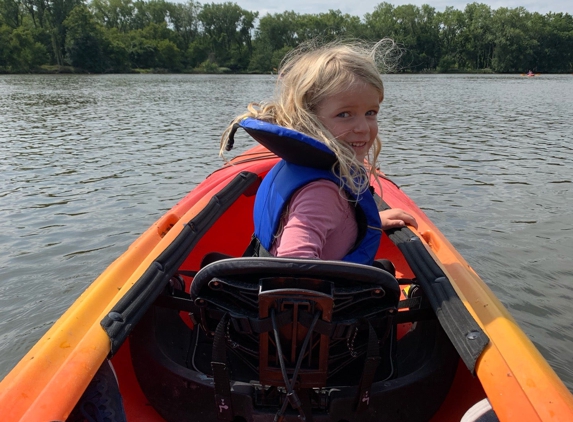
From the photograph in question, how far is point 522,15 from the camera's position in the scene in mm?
80625

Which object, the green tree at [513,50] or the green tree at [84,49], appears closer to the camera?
the green tree at [84,49]

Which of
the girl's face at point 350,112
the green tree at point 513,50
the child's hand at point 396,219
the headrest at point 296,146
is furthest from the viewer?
the green tree at point 513,50

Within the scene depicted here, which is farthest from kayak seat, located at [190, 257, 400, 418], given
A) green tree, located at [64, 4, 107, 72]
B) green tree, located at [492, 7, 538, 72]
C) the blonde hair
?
green tree, located at [492, 7, 538, 72]

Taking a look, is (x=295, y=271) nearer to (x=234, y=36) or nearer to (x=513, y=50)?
(x=513, y=50)

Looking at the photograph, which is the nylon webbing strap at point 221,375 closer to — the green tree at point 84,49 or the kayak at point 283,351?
the kayak at point 283,351

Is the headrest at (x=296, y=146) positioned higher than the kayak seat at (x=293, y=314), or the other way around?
the headrest at (x=296, y=146)

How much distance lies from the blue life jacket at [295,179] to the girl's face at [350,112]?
0.59 feet

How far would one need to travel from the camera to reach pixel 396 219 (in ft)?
8.87

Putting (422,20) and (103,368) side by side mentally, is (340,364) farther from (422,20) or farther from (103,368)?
(422,20)

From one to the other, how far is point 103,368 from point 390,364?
1158 mm

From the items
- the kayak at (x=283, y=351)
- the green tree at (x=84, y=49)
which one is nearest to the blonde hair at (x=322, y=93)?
the kayak at (x=283, y=351)

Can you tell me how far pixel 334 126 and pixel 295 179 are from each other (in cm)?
28

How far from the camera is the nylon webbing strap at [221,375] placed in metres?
1.70

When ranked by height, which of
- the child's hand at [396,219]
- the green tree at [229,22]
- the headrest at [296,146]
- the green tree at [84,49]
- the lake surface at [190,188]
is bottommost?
the lake surface at [190,188]
